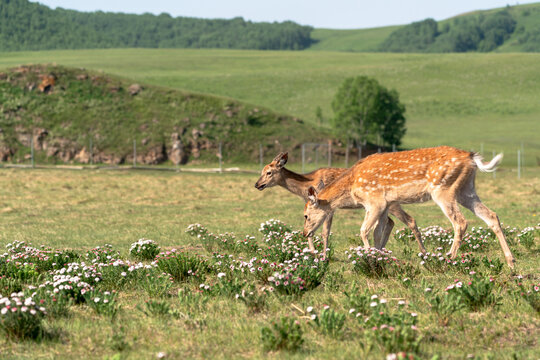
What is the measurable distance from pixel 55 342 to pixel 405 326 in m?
4.09

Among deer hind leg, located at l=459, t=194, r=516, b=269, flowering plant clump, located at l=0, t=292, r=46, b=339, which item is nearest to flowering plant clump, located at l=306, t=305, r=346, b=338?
flowering plant clump, located at l=0, t=292, r=46, b=339

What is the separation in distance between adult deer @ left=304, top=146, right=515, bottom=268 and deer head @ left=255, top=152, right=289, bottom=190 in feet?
8.50

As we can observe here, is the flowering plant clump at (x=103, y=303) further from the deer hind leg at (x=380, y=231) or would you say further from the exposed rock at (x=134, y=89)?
the exposed rock at (x=134, y=89)

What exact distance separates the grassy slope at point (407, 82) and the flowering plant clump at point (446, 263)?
56742mm

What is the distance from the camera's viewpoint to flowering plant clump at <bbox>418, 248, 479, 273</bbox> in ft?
36.1

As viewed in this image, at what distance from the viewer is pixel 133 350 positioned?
284 inches

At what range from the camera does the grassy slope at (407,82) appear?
287 feet

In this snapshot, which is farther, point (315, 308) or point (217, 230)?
point (217, 230)

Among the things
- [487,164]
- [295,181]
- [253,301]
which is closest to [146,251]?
[295,181]

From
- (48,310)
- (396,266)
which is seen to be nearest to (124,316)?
(48,310)

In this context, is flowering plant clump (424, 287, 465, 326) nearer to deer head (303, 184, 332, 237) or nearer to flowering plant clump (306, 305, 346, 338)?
flowering plant clump (306, 305, 346, 338)

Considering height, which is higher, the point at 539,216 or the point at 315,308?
the point at 315,308

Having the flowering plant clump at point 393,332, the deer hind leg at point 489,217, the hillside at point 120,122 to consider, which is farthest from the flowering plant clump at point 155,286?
the hillside at point 120,122

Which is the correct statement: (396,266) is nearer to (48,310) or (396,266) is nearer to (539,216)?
(48,310)
